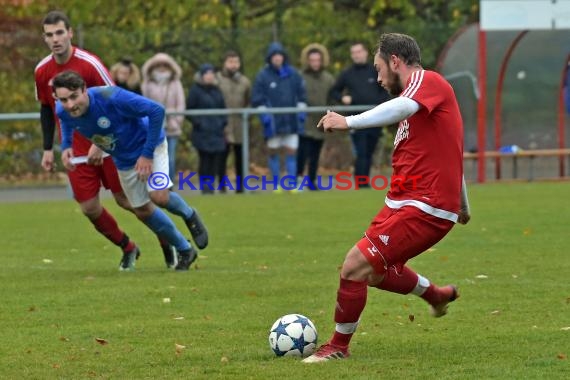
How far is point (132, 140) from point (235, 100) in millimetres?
9961

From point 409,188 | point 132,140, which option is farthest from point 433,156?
point 132,140

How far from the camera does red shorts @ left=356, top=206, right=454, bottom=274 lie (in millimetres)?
7348

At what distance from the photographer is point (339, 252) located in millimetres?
12992

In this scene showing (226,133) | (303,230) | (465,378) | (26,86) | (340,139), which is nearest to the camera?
(465,378)

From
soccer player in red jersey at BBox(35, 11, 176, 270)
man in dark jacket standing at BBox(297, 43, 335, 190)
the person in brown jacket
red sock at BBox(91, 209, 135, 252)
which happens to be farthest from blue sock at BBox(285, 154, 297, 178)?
red sock at BBox(91, 209, 135, 252)

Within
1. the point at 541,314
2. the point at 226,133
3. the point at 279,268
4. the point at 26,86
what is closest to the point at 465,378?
the point at 541,314

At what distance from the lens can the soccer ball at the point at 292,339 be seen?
752cm

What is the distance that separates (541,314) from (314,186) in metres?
12.3

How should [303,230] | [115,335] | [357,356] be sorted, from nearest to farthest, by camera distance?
[357,356]
[115,335]
[303,230]

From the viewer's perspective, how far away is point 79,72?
11.6 m

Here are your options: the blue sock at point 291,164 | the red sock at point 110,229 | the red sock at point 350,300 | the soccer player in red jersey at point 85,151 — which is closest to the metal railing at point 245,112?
the blue sock at point 291,164

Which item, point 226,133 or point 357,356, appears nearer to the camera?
point 357,356

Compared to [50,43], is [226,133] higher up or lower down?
lower down

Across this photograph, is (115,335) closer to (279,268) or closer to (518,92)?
(279,268)
